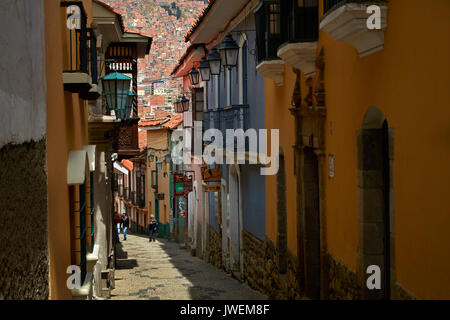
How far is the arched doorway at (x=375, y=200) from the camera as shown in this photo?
24.3 ft

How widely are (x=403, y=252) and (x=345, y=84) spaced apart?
275 cm

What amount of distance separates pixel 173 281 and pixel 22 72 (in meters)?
14.7

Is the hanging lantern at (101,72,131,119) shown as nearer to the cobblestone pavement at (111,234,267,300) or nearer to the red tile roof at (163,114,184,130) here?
the cobblestone pavement at (111,234,267,300)

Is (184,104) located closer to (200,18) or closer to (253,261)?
(200,18)

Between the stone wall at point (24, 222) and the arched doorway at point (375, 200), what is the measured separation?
3.56 meters

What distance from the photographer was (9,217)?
3773 mm

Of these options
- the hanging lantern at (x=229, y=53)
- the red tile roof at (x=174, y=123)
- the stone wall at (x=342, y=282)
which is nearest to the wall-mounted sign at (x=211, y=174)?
Result: the hanging lantern at (x=229, y=53)

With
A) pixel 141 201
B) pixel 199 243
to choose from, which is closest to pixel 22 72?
pixel 199 243

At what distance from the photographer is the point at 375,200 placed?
7457mm

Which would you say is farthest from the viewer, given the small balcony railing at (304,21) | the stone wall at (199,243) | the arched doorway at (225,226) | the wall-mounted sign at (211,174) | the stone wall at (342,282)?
the stone wall at (199,243)

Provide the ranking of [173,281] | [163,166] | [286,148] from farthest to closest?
[163,166], [173,281], [286,148]

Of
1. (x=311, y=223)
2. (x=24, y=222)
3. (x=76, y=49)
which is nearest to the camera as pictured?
(x=24, y=222)

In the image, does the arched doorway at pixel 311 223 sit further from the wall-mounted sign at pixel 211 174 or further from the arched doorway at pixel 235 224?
the wall-mounted sign at pixel 211 174

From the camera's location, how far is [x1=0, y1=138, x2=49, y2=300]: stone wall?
368 centimetres
